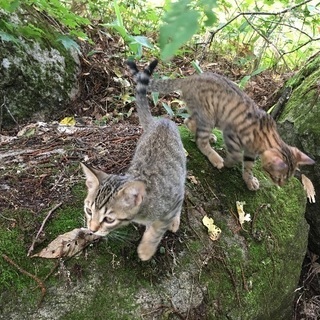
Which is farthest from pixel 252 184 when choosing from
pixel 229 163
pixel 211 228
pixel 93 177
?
pixel 93 177

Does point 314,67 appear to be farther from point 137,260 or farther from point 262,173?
point 137,260


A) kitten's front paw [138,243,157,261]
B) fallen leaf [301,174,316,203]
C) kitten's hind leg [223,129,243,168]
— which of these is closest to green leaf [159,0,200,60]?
kitten's front paw [138,243,157,261]

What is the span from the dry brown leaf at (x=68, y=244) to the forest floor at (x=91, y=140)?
29cm

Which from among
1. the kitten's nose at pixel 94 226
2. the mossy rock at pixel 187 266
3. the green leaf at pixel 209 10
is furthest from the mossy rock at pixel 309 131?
the green leaf at pixel 209 10

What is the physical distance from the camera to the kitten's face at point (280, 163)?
126 inches

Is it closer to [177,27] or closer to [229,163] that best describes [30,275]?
[229,163]

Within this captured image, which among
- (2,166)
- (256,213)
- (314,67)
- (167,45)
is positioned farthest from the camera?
(314,67)

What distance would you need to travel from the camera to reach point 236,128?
11.3ft

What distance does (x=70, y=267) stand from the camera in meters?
2.47

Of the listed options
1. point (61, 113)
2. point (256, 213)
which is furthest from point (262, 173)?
point (61, 113)

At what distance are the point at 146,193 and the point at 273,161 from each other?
1.13 meters

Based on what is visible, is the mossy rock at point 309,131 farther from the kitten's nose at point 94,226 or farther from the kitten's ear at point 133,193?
the kitten's nose at point 94,226

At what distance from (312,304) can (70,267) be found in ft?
7.97

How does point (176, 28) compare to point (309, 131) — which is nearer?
point (176, 28)
